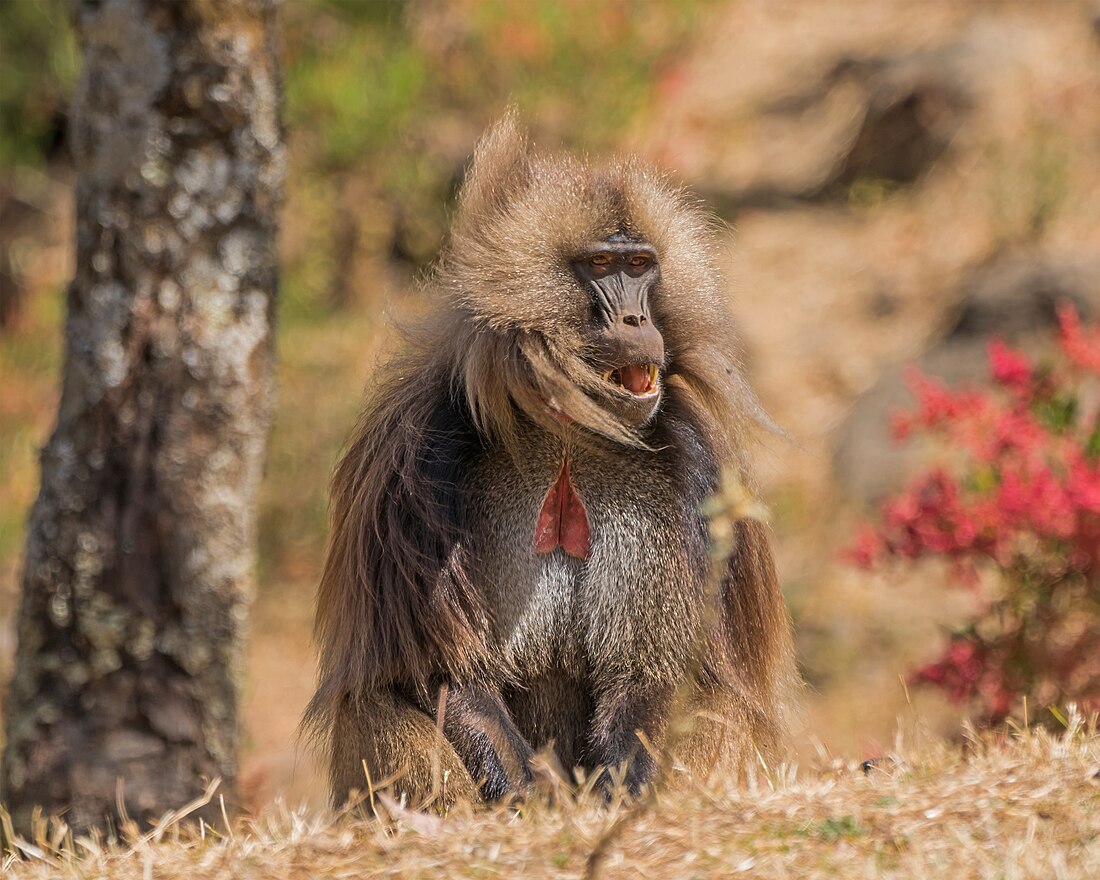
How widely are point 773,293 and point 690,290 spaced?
8.23 m

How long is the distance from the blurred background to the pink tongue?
5.92m

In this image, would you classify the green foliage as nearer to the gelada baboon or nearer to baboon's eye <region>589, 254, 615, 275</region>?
the gelada baboon

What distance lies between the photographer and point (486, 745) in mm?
3752

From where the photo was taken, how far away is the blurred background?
1023 centimetres

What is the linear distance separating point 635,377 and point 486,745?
3.22 feet

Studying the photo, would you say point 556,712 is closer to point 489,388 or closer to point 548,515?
point 548,515

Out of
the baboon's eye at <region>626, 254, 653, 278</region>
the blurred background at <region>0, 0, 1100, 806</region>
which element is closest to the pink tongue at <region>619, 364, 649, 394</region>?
the baboon's eye at <region>626, 254, 653, 278</region>

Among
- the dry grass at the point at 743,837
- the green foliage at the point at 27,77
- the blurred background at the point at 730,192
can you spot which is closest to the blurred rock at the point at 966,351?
the blurred background at the point at 730,192

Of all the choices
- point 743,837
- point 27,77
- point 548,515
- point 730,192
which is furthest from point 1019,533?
point 27,77

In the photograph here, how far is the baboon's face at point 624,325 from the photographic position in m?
3.68

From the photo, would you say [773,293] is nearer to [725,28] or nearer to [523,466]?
[725,28]

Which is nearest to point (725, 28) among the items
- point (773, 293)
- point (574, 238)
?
point (773, 293)

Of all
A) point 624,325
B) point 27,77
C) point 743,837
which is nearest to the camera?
point 743,837

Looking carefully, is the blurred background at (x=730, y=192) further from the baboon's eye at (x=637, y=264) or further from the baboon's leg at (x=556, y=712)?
the baboon's eye at (x=637, y=264)
